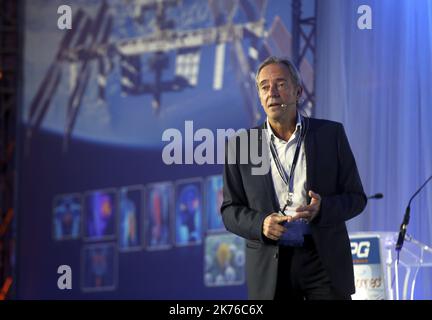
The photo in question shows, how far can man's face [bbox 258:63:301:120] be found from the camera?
8.13 feet

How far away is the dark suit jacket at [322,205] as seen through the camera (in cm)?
234

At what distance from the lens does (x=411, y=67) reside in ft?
16.5

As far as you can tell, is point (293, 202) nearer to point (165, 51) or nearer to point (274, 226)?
point (274, 226)

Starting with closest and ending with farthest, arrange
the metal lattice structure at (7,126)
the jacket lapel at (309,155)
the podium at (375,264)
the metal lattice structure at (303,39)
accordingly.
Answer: the jacket lapel at (309,155)
the podium at (375,264)
the metal lattice structure at (303,39)
the metal lattice structure at (7,126)

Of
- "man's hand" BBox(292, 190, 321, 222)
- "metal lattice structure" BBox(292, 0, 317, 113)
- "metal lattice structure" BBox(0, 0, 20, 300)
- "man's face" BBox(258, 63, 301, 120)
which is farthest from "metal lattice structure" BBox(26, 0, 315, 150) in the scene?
"man's hand" BBox(292, 190, 321, 222)

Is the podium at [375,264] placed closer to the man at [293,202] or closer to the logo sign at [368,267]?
the logo sign at [368,267]

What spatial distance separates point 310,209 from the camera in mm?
2295

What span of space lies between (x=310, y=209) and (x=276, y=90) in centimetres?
43

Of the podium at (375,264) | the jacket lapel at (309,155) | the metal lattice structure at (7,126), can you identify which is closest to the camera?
the jacket lapel at (309,155)

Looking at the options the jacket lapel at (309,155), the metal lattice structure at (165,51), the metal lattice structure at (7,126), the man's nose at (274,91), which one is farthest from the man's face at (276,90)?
the metal lattice structure at (7,126)

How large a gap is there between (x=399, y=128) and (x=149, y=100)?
2.26 meters

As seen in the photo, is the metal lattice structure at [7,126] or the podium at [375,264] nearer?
the podium at [375,264]

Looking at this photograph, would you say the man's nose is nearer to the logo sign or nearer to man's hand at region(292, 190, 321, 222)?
man's hand at region(292, 190, 321, 222)
